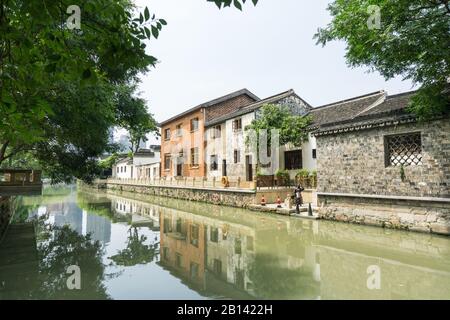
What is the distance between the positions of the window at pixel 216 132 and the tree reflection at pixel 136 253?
1396 cm

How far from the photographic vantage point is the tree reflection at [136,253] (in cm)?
765

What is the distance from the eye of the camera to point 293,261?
726 centimetres

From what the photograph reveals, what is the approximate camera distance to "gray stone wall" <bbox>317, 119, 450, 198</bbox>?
9.30m

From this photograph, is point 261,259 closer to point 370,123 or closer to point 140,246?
point 140,246

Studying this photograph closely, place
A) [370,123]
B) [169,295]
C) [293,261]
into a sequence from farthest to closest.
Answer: [370,123] < [293,261] < [169,295]

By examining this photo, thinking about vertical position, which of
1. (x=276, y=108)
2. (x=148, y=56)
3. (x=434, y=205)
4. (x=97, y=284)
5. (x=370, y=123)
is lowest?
(x=97, y=284)

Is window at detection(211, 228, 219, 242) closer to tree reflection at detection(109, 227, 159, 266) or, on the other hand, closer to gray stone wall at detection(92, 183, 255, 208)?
tree reflection at detection(109, 227, 159, 266)

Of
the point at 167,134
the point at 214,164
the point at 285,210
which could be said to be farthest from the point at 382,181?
the point at 167,134

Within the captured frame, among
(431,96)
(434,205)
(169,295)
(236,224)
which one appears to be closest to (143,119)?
(236,224)

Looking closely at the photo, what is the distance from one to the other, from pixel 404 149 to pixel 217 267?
298 inches

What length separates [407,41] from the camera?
8.09m

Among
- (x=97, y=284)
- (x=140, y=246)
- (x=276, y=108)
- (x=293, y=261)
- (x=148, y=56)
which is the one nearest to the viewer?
(x=148, y=56)

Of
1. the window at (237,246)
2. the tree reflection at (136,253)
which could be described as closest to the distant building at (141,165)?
the tree reflection at (136,253)
